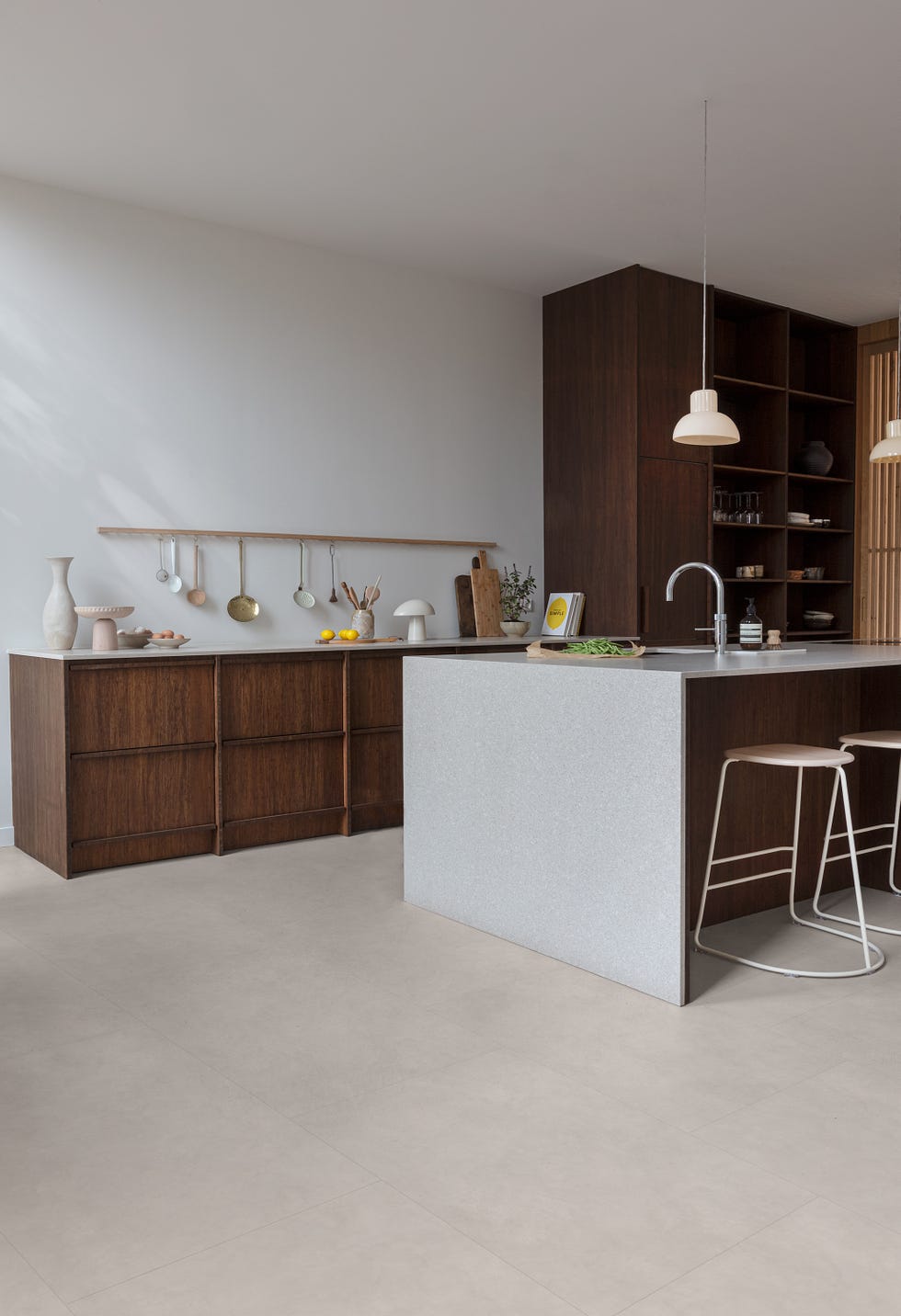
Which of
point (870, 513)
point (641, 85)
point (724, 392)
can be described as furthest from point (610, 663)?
point (870, 513)

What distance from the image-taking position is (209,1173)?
6.07 feet

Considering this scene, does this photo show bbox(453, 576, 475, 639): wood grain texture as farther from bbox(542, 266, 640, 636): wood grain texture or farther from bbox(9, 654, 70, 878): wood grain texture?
bbox(9, 654, 70, 878): wood grain texture

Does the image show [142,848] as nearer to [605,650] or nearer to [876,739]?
[605,650]

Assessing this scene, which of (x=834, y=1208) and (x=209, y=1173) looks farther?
(x=209, y=1173)

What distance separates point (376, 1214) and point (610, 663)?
1.77 m

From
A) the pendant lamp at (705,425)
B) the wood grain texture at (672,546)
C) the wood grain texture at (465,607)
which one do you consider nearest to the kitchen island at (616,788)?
the pendant lamp at (705,425)

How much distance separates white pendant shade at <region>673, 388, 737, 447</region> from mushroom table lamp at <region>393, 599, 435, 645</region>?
1852 millimetres

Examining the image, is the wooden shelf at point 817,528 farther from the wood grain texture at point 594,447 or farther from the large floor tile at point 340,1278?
the large floor tile at point 340,1278

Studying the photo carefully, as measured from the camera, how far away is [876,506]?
696 centimetres

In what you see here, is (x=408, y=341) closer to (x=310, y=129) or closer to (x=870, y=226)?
(x=310, y=129)

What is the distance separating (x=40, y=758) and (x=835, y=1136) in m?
3.24

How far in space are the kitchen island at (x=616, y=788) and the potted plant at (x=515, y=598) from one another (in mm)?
1934

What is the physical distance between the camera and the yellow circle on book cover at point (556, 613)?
5.79 m

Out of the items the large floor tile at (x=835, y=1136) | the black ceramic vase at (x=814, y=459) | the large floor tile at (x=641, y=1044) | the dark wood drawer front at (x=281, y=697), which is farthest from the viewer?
the black ceramic vase at (x=814, y=459)
